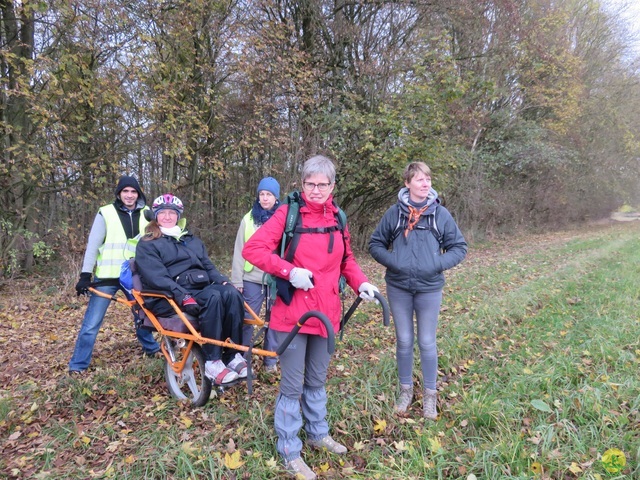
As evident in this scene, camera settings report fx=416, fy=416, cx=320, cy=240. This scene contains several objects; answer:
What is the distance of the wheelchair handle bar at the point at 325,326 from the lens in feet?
8.21

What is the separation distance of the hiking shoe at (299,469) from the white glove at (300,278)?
3.92ft

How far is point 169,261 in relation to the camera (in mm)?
3715

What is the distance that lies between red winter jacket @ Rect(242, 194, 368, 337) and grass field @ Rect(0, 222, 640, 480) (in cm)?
102

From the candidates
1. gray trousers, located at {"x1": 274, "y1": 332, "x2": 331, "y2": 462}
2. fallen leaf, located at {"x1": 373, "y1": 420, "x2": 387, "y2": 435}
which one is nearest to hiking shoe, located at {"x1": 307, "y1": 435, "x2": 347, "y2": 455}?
gray trousers, located at {"x1": 274, "y1": 332, "x2": 331, "y2": 462}

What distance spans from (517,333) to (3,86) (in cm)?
918

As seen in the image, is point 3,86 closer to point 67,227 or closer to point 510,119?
point 67,227

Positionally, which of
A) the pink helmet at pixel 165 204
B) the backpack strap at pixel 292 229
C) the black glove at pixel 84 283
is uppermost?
A: the pink helmet at pixel 165 204

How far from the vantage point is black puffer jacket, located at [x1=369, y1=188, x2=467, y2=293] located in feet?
10.6

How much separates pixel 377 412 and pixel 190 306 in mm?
1787

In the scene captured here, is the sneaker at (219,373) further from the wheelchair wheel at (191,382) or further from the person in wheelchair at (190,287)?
the wheelchair wheel at (191,382)

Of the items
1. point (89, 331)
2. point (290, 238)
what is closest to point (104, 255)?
point (89, 331)

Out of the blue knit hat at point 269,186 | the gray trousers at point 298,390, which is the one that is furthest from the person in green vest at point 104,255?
the gray trousers at point 298,390

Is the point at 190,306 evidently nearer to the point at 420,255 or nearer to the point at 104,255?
the point at 104,255

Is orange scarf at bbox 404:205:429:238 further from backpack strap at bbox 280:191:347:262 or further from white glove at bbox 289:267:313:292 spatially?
white glove at bbox 289:267:313:292
